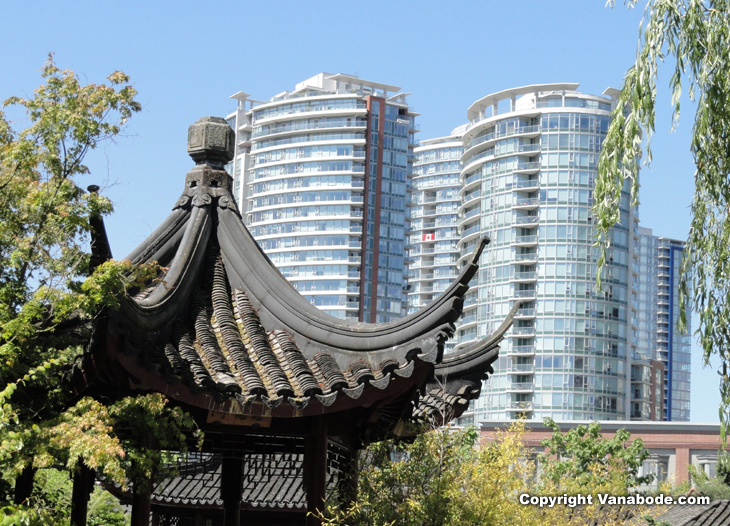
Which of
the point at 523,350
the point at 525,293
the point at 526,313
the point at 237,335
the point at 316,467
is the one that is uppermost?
the point at 525,293

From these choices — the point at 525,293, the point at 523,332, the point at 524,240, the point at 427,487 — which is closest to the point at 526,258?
the point at 524,240

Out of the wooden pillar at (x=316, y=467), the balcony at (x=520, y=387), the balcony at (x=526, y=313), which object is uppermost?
the balcony at (x=526, y=313)

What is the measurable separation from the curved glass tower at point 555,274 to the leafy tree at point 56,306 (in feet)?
232

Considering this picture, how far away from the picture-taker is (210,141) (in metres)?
9.08

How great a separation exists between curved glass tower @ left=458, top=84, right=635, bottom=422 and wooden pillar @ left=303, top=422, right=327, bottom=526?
6998cm

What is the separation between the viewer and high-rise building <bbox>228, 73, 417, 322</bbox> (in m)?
91.0

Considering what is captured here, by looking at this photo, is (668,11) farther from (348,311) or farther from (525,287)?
(348,311)

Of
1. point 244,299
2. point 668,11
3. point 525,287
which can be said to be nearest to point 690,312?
point 668,11

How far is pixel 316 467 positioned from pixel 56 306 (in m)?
2.50

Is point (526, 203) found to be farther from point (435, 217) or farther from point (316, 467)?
point (316, 467)

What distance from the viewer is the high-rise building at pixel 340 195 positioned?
9100cm

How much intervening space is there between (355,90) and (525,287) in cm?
2659

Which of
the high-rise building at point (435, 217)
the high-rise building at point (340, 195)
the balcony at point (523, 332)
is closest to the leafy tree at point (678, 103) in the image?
the balcony at point (523, 332)

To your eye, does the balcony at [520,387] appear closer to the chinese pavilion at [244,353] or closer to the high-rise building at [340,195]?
the high-rise building at [340,195]
